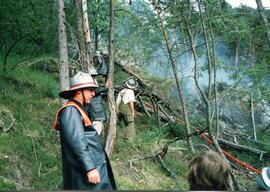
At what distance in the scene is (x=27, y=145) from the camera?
9.23 m

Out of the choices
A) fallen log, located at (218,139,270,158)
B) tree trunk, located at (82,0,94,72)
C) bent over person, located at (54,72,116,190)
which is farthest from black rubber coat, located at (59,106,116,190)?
fallen log, located at (218,139,270,158)

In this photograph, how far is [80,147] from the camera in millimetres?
4023

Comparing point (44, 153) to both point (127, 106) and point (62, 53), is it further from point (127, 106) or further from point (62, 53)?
point (127, 106)

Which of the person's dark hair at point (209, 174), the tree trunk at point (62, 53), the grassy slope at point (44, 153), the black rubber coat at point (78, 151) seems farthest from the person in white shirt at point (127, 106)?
the person's dark hair at point (209, 174)

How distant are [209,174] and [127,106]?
830 centimetres

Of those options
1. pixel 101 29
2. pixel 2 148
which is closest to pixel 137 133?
pixel 2 148

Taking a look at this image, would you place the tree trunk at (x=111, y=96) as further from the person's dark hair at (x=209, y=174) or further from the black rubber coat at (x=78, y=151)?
the person's dark hair at (x=209, y=174)

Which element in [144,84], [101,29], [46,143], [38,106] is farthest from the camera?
[101,29]

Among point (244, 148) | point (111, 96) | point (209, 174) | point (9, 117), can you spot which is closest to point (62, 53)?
point (111, 96)

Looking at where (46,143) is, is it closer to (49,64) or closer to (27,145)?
(27,145)

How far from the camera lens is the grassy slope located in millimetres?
8320

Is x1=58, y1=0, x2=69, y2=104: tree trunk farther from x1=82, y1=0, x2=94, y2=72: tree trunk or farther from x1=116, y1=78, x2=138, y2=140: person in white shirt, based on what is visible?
x1=116, y1=78, x2=138, y2=140: person in white shirt

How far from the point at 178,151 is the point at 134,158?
55.4 inches

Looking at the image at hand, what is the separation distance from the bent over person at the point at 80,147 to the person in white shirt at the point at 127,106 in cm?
656
